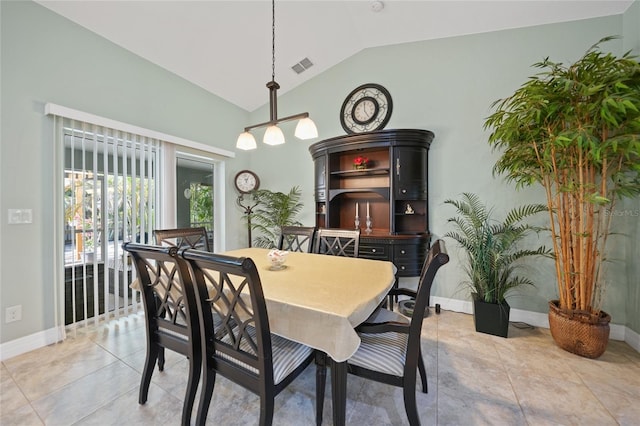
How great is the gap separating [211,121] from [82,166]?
5.59 feet

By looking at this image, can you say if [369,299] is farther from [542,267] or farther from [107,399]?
[542,267]

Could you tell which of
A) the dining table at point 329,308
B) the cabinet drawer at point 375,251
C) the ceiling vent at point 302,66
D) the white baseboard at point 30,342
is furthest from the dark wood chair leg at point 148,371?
the ceiling vent at point 302,66

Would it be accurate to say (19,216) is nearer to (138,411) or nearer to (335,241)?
(138,411)

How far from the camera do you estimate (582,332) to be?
202 cm

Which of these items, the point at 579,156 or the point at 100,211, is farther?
the point at 100,211

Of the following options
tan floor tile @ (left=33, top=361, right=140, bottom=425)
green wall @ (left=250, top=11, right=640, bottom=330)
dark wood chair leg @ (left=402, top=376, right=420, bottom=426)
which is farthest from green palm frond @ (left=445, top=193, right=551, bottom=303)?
tan floor tile @ (left=33, top=361, right=140, bottom=425)

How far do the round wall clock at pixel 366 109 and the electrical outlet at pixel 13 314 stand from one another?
3.77 m

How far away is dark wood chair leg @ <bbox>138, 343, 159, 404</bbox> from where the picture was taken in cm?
151

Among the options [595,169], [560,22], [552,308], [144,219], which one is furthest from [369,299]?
[560,22]

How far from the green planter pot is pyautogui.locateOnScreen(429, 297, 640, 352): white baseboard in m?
0.48

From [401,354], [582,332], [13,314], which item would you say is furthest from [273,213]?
[582,332]

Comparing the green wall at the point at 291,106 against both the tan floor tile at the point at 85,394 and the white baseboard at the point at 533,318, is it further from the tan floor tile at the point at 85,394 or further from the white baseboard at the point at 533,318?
the tan floor tile at the point at 85,394

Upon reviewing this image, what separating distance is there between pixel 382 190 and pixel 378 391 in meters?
2.07

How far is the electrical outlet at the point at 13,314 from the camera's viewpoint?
6.69 ft
